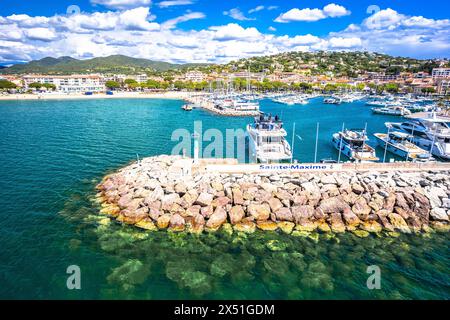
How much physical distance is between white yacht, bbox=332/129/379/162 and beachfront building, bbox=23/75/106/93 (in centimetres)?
15527

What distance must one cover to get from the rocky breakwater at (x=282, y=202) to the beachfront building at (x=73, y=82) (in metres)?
161

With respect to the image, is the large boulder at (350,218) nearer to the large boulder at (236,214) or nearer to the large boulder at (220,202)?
the large boulder at (236,214)

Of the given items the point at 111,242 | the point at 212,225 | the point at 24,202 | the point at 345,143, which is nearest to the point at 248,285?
the point at 212,225

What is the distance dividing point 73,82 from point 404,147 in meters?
184

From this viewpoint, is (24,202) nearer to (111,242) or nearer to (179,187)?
(111,242)

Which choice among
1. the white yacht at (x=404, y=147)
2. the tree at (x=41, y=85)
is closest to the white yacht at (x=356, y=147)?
the white yacht at (x=404, y=147)

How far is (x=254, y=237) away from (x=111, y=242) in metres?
9.44

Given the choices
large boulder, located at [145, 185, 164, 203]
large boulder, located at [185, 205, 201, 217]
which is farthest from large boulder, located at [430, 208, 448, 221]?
large boulder, located at [145, 185, 164, 203]

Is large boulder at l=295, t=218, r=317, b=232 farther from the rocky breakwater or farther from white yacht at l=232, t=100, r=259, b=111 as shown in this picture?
white yacht at l=232, t=100, r=259, b=111

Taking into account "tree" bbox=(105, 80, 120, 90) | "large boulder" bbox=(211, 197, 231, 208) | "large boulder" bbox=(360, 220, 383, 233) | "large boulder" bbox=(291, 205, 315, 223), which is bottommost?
"large boulder" bbox=(360, 220, 383, 233)

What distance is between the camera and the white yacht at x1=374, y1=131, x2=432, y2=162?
37.8 meters

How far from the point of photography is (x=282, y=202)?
73.5ft

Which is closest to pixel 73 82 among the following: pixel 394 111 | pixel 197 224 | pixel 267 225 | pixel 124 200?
pixel 394 111
